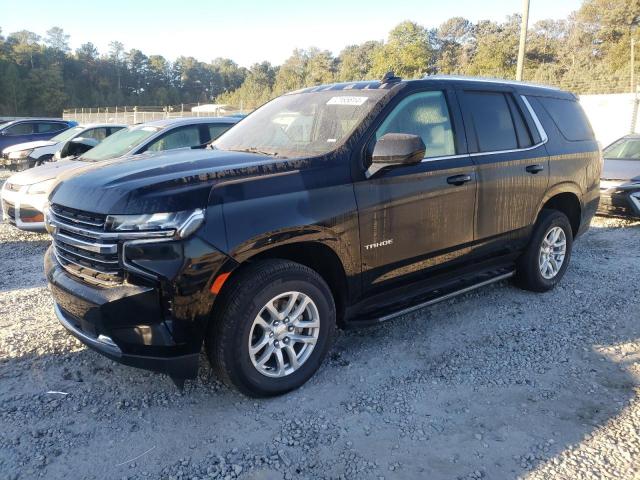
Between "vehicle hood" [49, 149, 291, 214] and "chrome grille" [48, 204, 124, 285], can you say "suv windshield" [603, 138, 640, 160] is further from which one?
"chrome grille" [48, 204, 124, 285]

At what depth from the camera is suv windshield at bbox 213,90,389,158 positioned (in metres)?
3.54

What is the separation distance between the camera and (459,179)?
391 centimetres

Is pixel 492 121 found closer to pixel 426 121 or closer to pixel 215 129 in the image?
pixel 426 121

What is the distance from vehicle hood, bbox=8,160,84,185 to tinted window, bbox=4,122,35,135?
36.4ft

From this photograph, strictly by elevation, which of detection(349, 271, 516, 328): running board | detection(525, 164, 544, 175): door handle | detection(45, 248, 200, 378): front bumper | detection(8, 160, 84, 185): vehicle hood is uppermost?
detection(525, 164, 544, 175): door handle

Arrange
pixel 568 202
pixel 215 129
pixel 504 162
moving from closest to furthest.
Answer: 1. pixel 504 162
2. pixel 568 202
3. pixel 215 129

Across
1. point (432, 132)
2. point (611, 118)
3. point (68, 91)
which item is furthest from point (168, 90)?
point (432, 132)

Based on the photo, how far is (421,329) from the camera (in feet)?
14.0

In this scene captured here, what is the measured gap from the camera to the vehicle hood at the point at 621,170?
8461 mm

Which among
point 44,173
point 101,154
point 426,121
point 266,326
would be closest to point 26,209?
point 44,173

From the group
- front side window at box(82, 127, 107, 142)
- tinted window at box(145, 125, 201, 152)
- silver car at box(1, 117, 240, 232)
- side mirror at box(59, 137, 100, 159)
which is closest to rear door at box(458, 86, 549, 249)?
silver car at box(1, 117, 240, 232)

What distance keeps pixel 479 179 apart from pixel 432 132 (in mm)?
575

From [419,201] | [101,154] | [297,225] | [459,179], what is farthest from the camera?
[101,154]

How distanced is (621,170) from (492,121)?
5.73 metres
